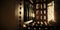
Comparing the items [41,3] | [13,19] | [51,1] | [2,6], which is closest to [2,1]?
[2,6]

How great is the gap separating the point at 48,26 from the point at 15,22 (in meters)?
0.34

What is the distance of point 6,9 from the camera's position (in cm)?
105

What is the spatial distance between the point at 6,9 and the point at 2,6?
0.18ft

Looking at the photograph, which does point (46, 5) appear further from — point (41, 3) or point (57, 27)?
point (57, 27)

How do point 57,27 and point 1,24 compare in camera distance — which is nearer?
point 57,27

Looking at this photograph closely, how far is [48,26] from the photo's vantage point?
973 mm

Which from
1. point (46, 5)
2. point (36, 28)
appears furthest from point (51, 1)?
point (36, 28)

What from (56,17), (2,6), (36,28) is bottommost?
(36,28)

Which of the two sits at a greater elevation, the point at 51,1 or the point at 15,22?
the point at 51,1

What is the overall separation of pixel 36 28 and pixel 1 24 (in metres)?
0.37

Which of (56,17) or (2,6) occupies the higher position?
(2,6)

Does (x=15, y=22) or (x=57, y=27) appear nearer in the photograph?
(x=57, y=27)

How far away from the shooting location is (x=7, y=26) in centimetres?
104

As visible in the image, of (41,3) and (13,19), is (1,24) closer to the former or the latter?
(13,19)
